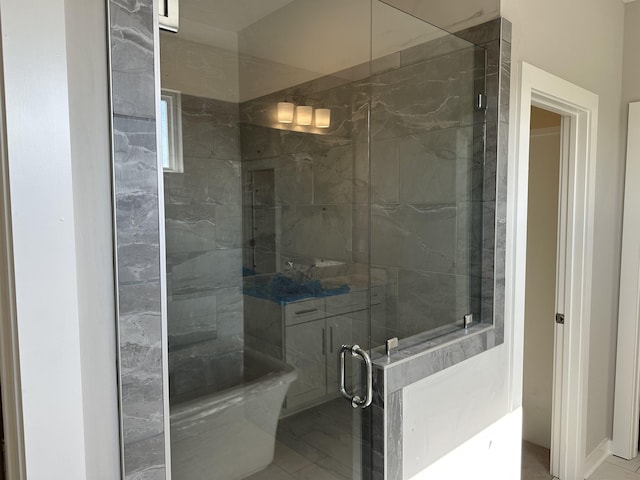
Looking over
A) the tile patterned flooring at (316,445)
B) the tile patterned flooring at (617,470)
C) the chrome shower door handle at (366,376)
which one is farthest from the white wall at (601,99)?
the tile patterned flooring at (316,445)

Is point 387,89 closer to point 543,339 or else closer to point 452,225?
point 452,225

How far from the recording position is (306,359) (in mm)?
1792

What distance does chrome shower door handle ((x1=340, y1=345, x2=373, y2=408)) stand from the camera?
1.47 meters

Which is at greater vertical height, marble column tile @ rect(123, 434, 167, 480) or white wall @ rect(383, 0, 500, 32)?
white wall @ rect(383, 0, 500, 32)

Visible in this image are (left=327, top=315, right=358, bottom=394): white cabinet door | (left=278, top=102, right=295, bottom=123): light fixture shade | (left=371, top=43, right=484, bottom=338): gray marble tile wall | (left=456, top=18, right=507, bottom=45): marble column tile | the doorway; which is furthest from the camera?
the doorway

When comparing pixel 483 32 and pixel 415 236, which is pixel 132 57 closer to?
pixel 415 236

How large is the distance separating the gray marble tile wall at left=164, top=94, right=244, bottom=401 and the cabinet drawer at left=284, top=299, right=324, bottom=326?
0.67ft

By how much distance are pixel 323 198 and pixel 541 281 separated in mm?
1800

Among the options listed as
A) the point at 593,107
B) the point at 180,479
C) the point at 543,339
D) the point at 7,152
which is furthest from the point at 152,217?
the point at 543,339

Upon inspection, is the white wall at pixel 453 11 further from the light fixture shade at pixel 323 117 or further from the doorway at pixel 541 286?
the doorway at pixel 541 286

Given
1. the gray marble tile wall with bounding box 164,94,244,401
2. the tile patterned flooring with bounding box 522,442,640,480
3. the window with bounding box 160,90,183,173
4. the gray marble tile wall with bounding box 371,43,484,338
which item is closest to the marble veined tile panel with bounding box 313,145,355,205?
the gray marble tile wall with bounding box 371,43,484,338

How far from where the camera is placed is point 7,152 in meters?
0.72

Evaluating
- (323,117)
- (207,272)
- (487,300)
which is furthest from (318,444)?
(323,117)

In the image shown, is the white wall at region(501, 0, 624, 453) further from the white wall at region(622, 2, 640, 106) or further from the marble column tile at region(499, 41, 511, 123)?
the marble column tile at region(499, 41, 511, 123)
